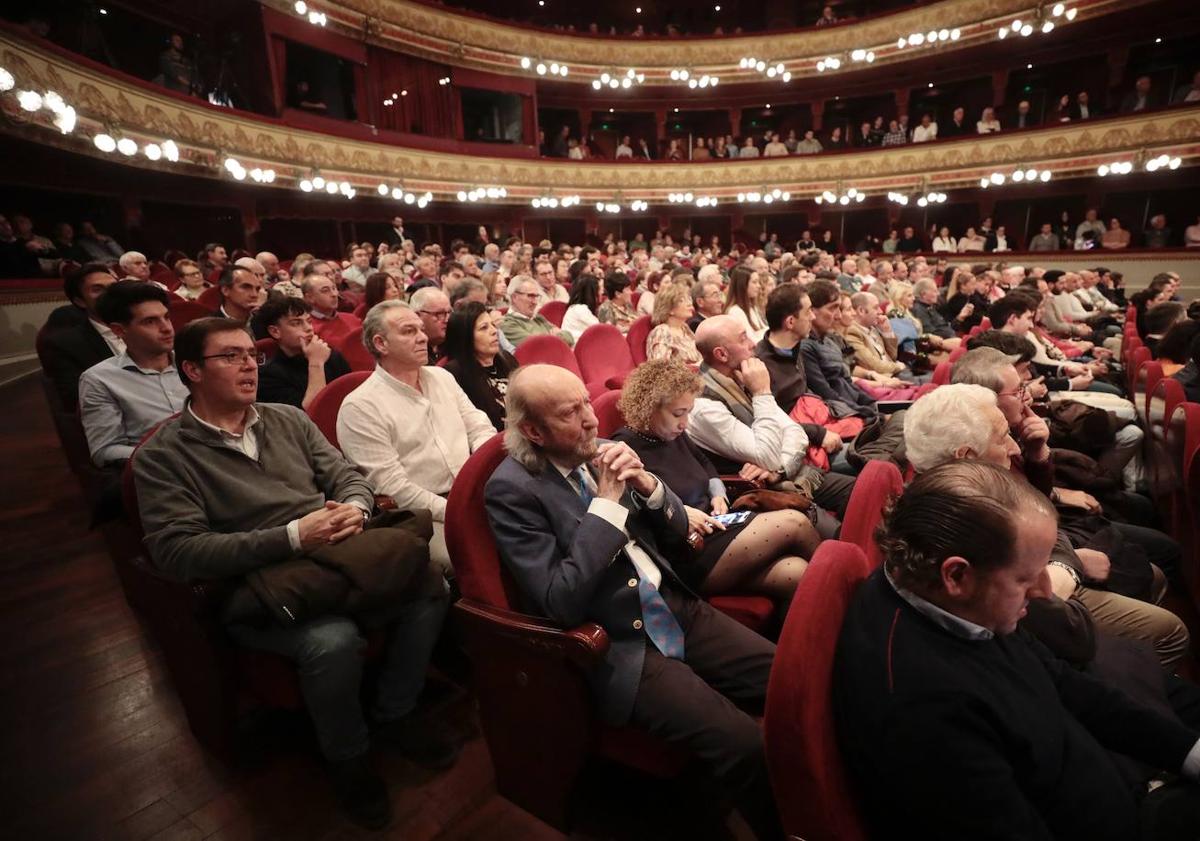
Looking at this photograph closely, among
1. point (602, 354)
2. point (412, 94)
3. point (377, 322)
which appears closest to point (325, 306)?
point (602, 354)

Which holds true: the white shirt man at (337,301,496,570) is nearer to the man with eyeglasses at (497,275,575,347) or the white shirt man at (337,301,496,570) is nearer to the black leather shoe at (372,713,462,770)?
the black leather shoe at (372,713,462,770)

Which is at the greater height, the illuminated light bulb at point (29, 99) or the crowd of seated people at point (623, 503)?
the illuminated light bulb at point (29, 99)

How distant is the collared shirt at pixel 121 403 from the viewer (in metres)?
2.01

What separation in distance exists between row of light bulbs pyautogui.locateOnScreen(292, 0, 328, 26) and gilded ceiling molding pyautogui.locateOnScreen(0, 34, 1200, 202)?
1645mm

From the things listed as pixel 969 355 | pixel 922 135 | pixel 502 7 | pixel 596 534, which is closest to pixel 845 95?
pixel 922 135

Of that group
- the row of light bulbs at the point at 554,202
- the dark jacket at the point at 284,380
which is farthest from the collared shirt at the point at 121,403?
the row of light bulbs at the point at 554,202

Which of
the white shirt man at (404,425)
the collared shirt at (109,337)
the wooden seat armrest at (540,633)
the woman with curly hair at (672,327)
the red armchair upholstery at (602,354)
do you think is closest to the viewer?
the wooden seat armrest at (540,633)

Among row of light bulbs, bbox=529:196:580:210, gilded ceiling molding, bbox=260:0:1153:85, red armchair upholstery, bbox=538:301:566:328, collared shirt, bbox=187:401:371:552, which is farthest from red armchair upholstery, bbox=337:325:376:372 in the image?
row of light bulbs, bbox=529:196:580:210

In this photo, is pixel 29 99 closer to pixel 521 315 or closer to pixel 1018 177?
pixel 521 315

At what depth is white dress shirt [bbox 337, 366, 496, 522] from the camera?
6.11 ft

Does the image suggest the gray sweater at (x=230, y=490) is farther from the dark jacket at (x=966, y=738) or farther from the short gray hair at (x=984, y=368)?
the short gray hair at (x=984, y=368)

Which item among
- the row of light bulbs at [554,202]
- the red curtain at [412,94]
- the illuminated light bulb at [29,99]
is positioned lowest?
the illuminated light bulb at [29,99]

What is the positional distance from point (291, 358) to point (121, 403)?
591 millimetres

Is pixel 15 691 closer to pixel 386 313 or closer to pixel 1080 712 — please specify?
pixel 386 313
